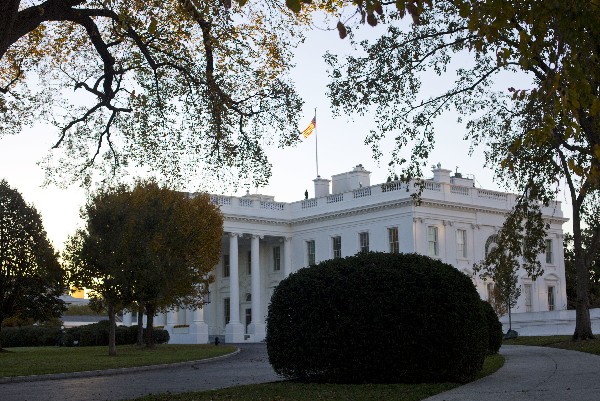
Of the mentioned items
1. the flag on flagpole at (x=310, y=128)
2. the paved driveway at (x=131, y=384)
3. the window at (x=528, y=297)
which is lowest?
the paved driveway at (x=131, y=384)

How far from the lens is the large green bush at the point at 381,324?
16.8 metres

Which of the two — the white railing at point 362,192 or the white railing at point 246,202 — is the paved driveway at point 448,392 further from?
the white railing at point 246,202

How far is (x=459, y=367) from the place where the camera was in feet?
55.2

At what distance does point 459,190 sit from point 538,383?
4746cm

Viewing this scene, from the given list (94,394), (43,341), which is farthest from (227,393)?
(43,341)

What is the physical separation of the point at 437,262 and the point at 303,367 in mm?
3516

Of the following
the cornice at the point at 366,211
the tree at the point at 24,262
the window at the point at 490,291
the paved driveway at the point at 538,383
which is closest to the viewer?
the paved driveway at the point at 538,383

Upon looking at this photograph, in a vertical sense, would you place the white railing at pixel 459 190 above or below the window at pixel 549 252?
above

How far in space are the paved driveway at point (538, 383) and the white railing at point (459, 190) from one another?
131 ft

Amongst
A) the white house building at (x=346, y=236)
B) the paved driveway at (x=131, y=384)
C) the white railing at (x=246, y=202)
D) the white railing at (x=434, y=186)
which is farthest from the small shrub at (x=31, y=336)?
the paved driveway at (x=131, y=384)

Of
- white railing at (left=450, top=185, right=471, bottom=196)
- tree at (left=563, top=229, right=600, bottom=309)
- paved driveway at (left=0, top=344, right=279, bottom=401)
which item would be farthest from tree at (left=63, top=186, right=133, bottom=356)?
tree at (left=563, top=229, right=600, bottom=309)

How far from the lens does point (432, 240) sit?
60375mm

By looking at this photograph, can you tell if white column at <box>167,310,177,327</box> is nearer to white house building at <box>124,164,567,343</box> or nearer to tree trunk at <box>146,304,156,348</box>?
white house building at <box>124,164,567,343</box>

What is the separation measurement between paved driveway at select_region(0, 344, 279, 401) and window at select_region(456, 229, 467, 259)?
37.3m
